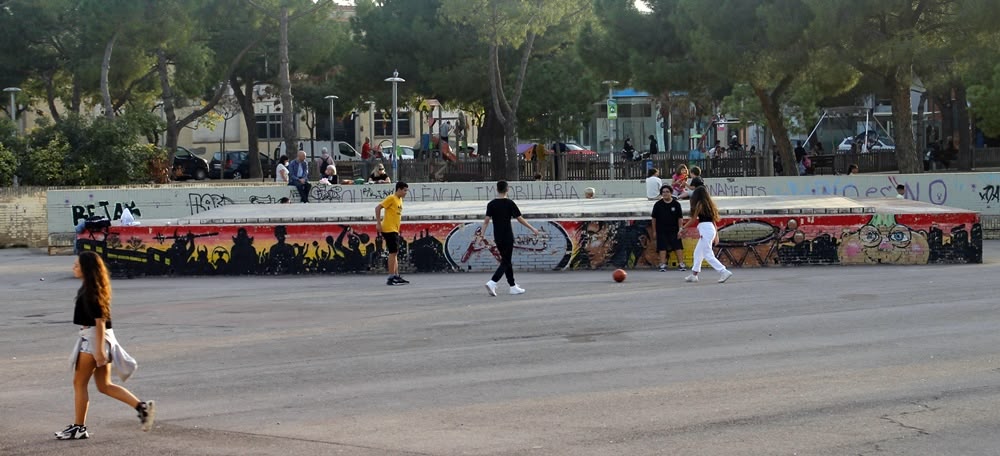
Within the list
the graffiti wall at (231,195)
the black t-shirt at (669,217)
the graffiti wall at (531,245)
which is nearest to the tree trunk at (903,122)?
the graffiti wall at (231,195)

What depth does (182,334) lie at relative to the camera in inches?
538

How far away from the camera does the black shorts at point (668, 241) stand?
20703mm

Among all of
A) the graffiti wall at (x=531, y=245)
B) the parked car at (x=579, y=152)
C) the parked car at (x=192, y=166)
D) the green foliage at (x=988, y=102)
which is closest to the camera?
the graffiti wall at (x=531, y=245)

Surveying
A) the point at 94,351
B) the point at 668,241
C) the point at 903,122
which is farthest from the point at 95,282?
the point at 903,122

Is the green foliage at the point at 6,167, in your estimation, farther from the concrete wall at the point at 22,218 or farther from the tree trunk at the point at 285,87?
the tree trunk at the point at 285,87

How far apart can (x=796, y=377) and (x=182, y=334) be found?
6.96 meters

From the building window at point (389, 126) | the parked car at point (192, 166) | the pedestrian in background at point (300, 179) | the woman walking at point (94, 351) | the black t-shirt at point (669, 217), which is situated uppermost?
the building window at point (389, 126)

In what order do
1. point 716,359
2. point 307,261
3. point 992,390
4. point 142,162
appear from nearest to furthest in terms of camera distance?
point 992,390 < point 716,359 < point 307,261 < point 142,162

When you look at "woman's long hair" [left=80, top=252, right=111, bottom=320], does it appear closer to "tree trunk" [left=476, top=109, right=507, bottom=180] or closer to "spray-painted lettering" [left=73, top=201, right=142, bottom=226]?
"spray-painted lettering" [left=73, top=201, right=142, bottom=226]

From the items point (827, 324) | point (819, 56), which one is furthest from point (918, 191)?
point (827, 324)

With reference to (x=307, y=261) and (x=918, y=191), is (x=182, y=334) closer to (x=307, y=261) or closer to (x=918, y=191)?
(x=307, y=261)

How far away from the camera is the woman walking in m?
8.30

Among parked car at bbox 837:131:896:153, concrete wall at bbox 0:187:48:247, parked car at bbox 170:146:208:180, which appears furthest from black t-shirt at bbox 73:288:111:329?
parked car at bbox 170:146:208:180

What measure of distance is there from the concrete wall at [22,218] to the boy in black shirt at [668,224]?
52.7 feet
